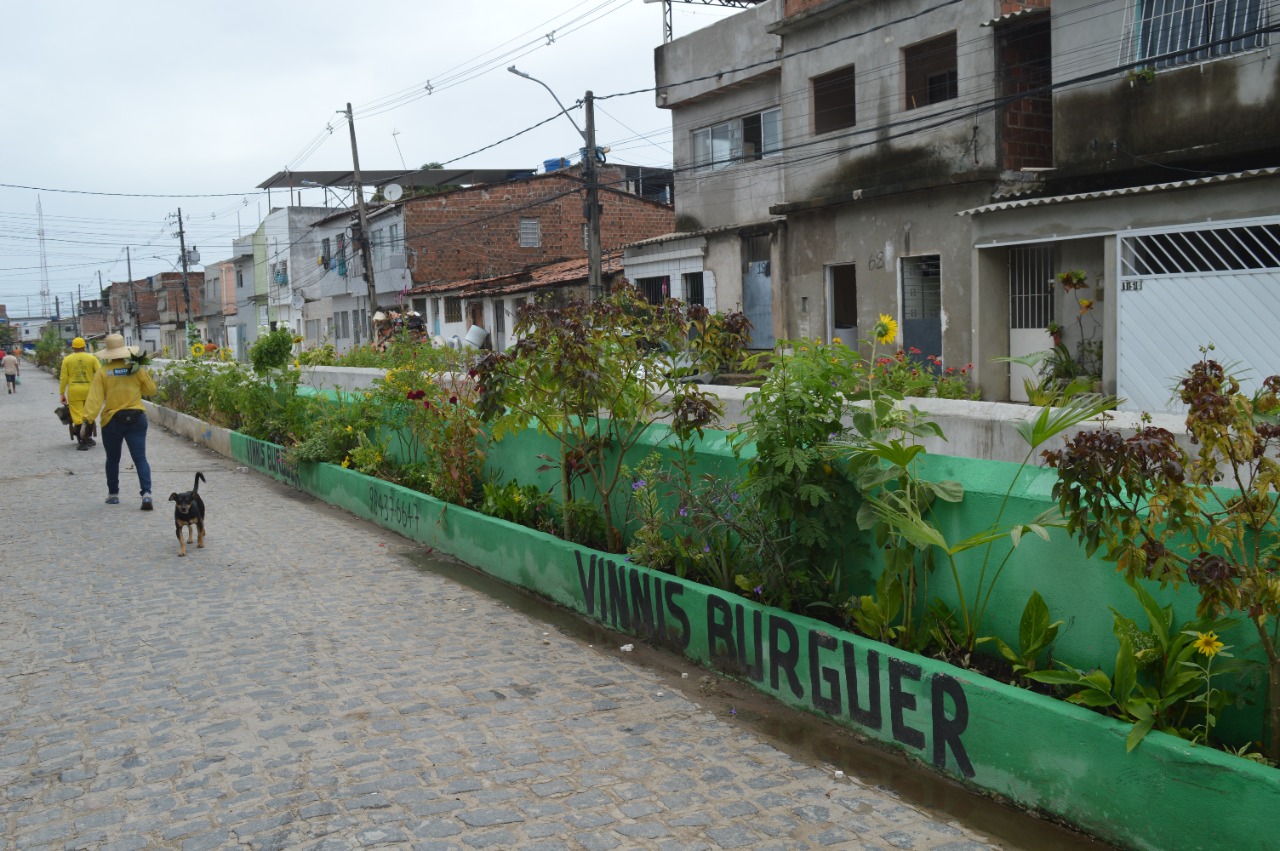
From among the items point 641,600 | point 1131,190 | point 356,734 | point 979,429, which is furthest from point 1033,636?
point 1131,190

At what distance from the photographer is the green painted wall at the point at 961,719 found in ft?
11.7

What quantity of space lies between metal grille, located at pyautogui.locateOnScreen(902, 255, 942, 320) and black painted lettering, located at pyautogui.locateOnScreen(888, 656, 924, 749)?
618 inches

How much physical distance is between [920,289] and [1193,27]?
6.38m

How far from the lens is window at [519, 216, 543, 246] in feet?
142

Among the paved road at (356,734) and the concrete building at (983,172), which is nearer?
the paved road at (356,734)

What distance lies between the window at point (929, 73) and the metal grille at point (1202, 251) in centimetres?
577

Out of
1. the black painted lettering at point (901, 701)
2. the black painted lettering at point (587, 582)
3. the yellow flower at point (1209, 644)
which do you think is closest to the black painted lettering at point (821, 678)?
the black painted lettering at point (901, 701)

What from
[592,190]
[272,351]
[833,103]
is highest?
[833,103]

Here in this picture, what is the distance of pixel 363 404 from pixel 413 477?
191 cm

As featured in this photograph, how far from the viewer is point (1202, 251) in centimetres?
1435

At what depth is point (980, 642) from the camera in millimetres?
4824

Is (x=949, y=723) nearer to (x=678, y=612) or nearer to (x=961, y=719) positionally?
(x=961, y=719)

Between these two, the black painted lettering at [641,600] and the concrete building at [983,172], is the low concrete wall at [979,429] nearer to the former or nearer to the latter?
the black painted lettering at [641,600]

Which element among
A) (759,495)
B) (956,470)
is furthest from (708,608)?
(956,470)
